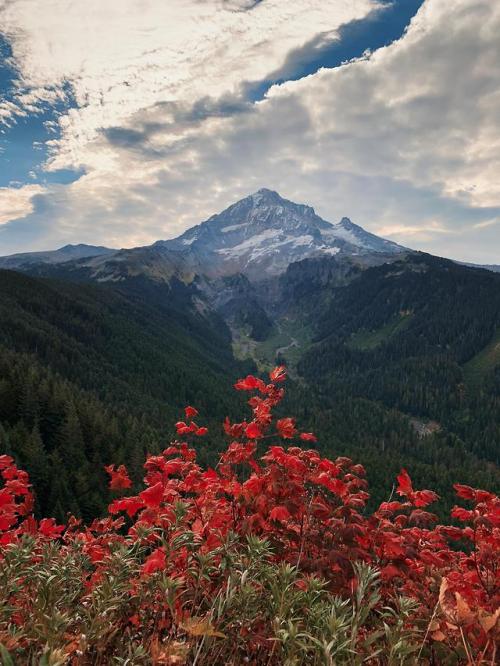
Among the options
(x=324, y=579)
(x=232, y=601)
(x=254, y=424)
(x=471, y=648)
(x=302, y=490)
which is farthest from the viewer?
(x=254, y=424)

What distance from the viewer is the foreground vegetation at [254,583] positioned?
12.5 feet

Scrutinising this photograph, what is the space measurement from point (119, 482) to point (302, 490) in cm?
542

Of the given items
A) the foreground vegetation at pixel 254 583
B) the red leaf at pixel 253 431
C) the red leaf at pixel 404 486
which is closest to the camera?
the foreground vegetation at pixel 254 583

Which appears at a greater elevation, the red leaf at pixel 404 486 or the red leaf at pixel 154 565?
the red leaf at pixel 154 565

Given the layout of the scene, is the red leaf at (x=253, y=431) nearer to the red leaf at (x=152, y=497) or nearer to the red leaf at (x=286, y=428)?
the red leaf at (x=286, y=428)

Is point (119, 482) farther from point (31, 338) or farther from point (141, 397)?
point (31, 338)

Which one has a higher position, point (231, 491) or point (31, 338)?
point (231, 491)

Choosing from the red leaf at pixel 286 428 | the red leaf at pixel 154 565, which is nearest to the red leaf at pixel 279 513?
the red leaf at pixel 154 565

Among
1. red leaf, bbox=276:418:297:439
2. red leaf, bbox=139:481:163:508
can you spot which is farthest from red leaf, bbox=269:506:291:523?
red leaf, bbox=276:418:297:439

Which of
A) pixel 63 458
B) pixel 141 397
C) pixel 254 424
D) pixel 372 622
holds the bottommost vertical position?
pixel 141 397

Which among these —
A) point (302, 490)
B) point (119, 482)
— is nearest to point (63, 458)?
point (119, 482)

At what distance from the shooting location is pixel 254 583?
17.5 feet

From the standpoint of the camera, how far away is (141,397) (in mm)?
167750

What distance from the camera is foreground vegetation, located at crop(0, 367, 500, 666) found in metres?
3.82
